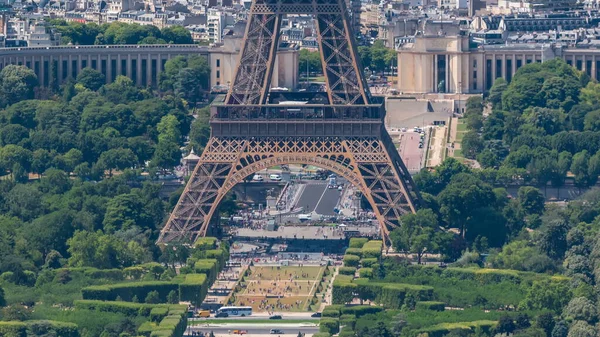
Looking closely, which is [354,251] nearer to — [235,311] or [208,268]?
[208,268]

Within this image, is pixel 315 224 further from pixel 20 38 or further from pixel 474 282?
pixel 20 38

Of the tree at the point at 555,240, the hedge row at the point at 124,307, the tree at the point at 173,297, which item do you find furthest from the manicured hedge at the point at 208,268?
the tree at the point at 555,240

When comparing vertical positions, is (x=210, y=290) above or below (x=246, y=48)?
below

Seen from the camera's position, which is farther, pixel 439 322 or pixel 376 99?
pixel 376 99

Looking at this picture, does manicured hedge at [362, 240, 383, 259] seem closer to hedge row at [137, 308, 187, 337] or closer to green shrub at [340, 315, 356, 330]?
green shrub at [340, 315, 356, 330]

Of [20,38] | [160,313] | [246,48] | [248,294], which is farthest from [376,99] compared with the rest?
[20,38]

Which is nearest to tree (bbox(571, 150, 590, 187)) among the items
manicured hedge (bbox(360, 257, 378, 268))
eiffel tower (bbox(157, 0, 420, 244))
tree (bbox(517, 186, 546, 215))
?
tree (bbox(517, 186, 546, 215))
